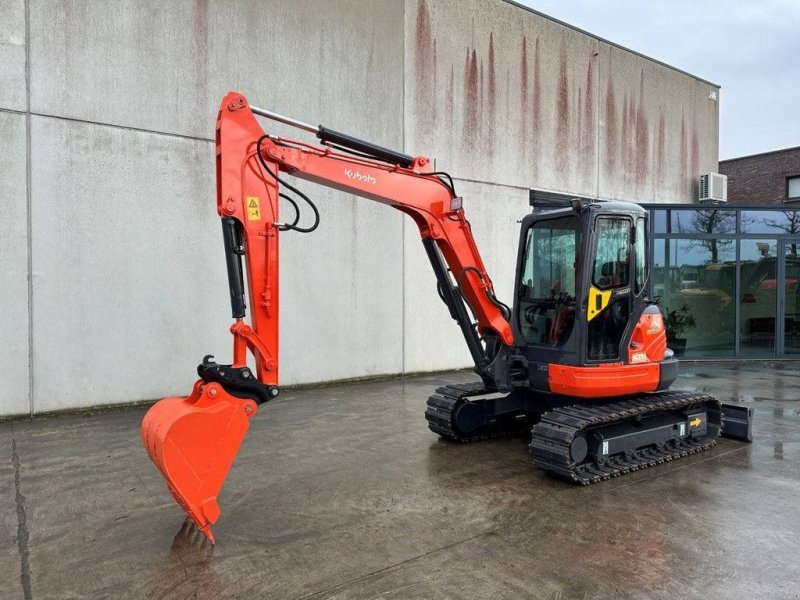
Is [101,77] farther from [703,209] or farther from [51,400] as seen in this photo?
[703,209]

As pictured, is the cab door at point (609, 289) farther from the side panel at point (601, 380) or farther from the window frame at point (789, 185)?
the window frame at point (789, 185)

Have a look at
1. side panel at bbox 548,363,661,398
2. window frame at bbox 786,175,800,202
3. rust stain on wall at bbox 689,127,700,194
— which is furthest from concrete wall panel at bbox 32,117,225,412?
window frame at bbox 786,175,800,202

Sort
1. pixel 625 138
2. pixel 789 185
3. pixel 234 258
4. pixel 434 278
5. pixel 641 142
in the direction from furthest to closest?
pixel 789 185, pixel 641 142, pixel 625 138, pixel 434 278, pixel 234 258

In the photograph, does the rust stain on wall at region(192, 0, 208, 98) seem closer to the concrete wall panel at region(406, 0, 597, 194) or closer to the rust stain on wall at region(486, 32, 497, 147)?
the concrete wall panel at region(406, 0, 597, 194)

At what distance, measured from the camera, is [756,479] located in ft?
16.2

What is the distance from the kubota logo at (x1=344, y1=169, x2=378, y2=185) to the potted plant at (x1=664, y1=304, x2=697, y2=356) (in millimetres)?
10047

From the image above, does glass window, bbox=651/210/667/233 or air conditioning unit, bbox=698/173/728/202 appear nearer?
glass window, bbox=651/210/667/233

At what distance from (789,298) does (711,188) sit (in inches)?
147

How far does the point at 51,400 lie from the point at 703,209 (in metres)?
12.3

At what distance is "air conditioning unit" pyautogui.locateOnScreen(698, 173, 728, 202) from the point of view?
15.1 meters

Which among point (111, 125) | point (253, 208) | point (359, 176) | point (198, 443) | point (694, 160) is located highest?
point (694, 160)

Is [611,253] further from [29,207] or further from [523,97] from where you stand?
[523,97]

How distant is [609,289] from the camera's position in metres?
5.26

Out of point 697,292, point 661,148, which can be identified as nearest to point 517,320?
point 697,292
